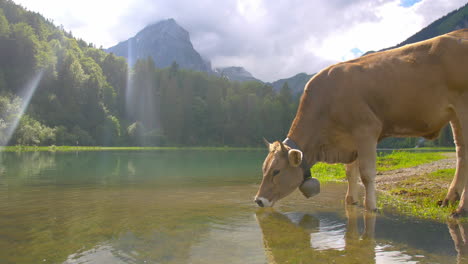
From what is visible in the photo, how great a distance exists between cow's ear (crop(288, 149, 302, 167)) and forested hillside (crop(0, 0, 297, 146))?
66.4 metres

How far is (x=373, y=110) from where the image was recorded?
6.68 meters

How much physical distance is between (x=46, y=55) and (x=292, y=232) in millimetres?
103564

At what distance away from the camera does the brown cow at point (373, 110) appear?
6332mm

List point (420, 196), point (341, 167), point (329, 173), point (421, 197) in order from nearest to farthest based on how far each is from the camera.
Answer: point (421, 197)
point (420, 196)
point (329, 173)
point (341, 167)

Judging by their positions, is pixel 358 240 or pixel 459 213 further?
pixel 459 213

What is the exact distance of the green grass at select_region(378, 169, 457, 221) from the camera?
656 centimetres

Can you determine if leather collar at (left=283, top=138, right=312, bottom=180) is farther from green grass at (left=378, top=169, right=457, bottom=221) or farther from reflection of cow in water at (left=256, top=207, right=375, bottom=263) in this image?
green grass at (left=378, top=169, right=457, bottom=221)

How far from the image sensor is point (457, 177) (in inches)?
266

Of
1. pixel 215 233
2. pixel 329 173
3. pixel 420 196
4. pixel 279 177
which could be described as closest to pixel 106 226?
pixel 215 233

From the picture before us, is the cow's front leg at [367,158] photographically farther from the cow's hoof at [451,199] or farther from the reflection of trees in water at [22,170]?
the reflection of trees in water at [22,170]

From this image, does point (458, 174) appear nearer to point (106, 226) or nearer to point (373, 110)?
point (373, 110)

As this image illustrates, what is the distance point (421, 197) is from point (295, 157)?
3.81m

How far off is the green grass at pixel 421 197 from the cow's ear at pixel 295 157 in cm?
234

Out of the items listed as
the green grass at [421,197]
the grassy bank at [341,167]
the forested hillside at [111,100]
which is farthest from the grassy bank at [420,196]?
the forested hillside at [111,100]
